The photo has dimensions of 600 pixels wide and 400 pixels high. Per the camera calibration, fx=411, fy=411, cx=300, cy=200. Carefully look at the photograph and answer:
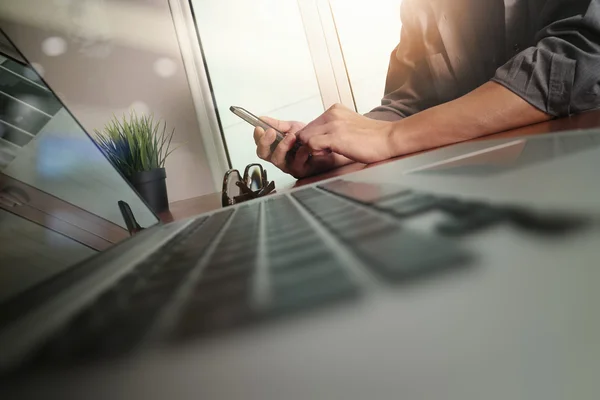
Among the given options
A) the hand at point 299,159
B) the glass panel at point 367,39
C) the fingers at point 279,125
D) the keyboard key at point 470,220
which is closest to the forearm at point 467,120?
the hand at point 299,159

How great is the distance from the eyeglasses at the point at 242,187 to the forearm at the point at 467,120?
173 mm

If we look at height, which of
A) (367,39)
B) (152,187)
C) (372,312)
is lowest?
(372,312)

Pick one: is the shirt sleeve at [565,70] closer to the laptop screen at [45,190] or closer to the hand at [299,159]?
the hand at [299,159]

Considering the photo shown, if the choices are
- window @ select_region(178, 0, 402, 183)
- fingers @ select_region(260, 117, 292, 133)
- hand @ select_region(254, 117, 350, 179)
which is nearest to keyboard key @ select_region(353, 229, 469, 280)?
hand @ select_region(254, 117, 350, 179)

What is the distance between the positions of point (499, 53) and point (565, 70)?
0.30 m

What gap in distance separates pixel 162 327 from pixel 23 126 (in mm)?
289

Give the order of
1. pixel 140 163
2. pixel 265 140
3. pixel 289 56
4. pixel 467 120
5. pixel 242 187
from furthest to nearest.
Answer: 1. pixel 289 56
2. pixel 140 163
3. pixel 265 140
4. pixel 242 187
5. pixel 467 120

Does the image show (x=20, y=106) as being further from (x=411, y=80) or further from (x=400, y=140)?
(x=411, y=80)

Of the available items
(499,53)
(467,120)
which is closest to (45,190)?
(467,120)

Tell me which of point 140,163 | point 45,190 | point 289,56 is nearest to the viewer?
point 45,190

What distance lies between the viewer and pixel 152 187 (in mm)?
721

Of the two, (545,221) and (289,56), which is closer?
(545,221)

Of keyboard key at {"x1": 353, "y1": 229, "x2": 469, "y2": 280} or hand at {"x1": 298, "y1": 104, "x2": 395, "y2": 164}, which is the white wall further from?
keyboard key at {"x1": 353, "y1": 229, "x2": 469, "y2": 280}

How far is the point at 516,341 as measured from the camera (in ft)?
0.14
